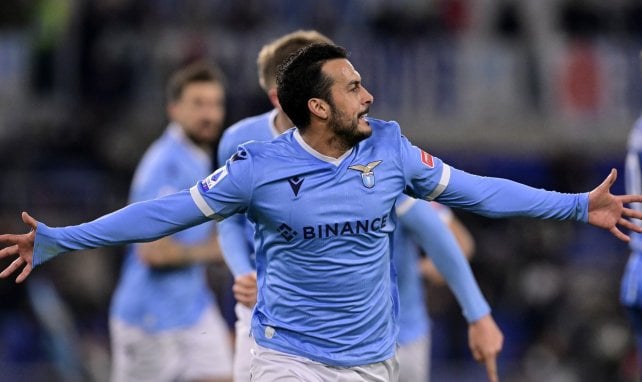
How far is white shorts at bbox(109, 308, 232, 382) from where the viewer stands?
821cm

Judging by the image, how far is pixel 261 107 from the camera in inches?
580

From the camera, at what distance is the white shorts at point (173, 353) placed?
8.21 metres

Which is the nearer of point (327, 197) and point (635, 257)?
point (327, 197)

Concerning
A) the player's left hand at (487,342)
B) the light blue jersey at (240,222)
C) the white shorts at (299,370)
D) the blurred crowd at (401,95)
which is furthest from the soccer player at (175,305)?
the blurred crowd at (401,95)

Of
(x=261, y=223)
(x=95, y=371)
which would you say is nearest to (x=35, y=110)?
(x=95, y=371)

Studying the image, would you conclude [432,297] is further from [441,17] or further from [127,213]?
[127,213]

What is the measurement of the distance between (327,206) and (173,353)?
11.2 feet

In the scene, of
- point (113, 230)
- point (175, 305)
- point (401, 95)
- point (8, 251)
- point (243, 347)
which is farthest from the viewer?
point (401, 95)

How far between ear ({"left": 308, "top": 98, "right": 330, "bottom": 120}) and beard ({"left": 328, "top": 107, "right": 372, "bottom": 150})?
1.2 inches

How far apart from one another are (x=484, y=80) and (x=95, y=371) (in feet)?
19.8

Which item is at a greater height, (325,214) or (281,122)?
(281,122)

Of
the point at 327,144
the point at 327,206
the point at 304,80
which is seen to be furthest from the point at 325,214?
the point at 304,80

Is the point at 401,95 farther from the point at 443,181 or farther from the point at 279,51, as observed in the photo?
the point at 443,181

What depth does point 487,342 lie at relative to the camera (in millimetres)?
6133
